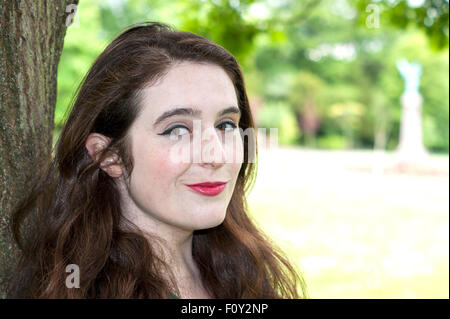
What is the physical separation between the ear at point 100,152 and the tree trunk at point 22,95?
0.67ft

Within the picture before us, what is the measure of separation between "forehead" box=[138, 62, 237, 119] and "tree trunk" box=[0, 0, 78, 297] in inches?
16.1

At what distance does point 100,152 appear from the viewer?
69.8 inches

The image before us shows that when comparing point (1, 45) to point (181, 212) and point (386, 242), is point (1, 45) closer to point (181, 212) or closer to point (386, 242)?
point (181, 212)

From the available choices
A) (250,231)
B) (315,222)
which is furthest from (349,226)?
(250,231)

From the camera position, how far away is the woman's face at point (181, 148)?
167 centimetres

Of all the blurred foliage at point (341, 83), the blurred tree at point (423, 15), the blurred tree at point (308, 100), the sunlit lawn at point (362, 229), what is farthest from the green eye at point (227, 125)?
the blurred tree at point (308, 100)

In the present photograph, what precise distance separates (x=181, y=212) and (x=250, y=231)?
654mm

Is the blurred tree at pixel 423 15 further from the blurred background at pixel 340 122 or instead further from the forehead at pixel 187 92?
the forehead at pixel 187 92

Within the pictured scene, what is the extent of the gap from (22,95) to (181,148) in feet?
1.88

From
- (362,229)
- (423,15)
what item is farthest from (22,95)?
(362,229)

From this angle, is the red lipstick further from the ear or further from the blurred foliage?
the blurred foliage

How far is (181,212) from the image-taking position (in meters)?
1.71

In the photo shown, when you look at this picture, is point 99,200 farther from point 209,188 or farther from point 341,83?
point 341,83

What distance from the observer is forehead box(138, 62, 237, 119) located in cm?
167
